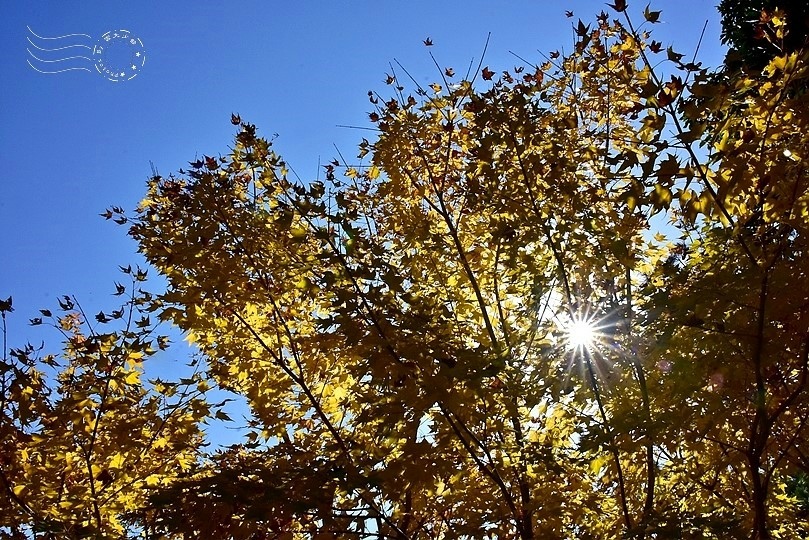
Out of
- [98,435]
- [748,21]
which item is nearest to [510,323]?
[98,435]

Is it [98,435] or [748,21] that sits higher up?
[748,21]

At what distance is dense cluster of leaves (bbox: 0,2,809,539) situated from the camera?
249cm

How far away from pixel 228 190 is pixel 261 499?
8.29 feet

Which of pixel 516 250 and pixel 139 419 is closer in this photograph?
pixel 516 250

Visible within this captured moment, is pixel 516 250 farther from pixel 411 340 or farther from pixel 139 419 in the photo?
pixel 139 419

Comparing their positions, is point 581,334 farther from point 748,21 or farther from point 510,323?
point 748,21

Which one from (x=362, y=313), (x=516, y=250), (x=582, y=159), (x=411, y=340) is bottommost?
(x=411, y=340)

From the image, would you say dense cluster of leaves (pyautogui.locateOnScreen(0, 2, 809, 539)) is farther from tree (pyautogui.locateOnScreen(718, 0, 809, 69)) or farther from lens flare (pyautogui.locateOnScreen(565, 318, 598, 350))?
tree (pyautogui.locateOnScreen(718, 0, 809, 69))

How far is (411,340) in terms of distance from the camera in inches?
108

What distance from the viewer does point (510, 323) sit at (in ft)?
13.5

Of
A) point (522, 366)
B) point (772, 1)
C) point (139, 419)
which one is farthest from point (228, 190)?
point (772, 1)

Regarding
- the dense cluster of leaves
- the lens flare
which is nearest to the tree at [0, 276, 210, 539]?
the dense cluster of leaves

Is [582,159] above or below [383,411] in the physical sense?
above

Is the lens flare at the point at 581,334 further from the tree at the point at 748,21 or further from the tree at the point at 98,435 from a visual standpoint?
the tree at the point at 748,21
